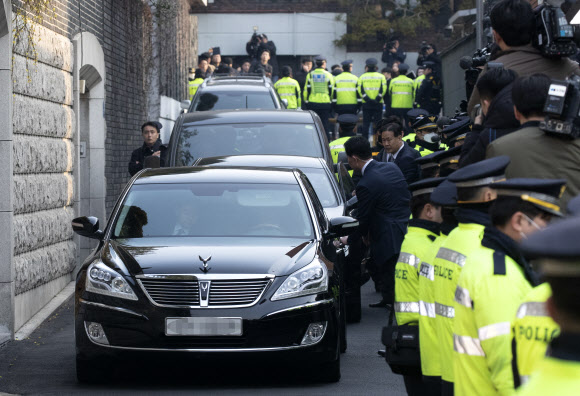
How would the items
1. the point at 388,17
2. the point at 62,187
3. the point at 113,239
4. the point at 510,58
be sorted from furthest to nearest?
the point at 388,17, the point at 62,187, the point at 113,239, the point at 510,58

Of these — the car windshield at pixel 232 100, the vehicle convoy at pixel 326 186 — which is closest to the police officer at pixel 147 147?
the car windshield at pixel 232 100

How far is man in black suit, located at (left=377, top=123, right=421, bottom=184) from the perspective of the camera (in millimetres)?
12727

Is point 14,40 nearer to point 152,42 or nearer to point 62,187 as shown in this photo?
point 62,187

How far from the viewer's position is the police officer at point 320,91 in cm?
2522

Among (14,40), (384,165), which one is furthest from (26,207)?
(384,165)

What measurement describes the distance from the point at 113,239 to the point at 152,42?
1488cm

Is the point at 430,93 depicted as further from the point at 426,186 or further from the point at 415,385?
the point at 415,385

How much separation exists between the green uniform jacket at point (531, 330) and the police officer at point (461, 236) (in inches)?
33.9

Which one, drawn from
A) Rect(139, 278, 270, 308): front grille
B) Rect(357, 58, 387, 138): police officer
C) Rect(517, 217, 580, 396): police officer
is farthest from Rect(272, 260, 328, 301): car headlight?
Rect(357, 58, 387, 138): police officer

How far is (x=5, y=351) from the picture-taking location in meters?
9.87

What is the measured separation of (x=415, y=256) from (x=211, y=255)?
2755 mm

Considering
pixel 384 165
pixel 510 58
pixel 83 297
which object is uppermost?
pixel 510 58

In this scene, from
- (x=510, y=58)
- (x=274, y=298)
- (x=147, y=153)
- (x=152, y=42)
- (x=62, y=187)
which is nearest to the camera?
(x=510, y=58)

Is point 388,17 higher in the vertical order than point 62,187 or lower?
higher
